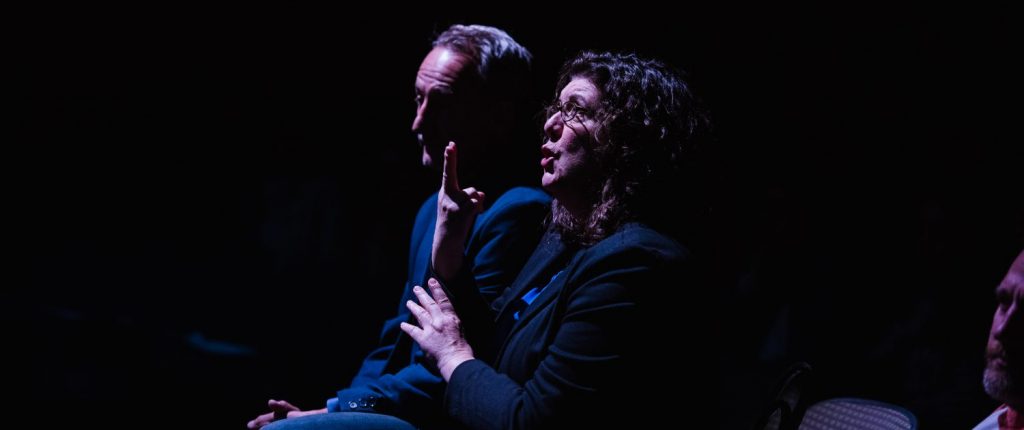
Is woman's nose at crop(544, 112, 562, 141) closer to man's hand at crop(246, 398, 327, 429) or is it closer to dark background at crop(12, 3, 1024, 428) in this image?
dark background at crop(12, 3, 1024, 428)

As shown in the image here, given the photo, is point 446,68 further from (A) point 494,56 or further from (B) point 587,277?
(B) point 587,277

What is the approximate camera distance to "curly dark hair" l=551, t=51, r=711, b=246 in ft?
4.98

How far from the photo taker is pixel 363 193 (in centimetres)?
429

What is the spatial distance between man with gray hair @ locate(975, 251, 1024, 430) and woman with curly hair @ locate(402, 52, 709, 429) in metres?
0.44

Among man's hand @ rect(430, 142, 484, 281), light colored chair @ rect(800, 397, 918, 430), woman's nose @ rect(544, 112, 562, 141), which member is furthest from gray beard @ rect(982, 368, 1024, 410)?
man's hand @ rect(430, 142, 484, 281)

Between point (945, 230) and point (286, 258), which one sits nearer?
point (945, 230)

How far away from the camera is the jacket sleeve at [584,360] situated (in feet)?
4.40

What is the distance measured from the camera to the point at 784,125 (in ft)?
10.7

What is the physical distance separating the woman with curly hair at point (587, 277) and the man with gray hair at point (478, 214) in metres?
0.13

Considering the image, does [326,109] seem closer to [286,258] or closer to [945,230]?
[286,258]

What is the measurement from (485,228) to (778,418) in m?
0.71

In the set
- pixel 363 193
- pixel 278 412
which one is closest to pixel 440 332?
pixel 278 412

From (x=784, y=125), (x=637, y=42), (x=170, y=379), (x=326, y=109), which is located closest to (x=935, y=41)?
(x=784, y=125)

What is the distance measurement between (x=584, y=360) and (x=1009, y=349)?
0.63 m
